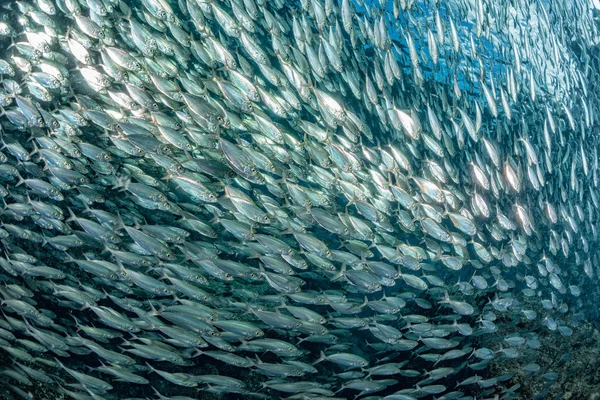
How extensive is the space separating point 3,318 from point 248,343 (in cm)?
357

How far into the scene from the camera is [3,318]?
21.3ft

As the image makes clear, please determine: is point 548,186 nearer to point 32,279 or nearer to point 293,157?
point 293,157

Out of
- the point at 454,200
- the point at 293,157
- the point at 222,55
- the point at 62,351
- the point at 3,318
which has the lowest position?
the point at 62,351

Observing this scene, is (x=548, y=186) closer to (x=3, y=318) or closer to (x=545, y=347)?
(x=545, y=347)

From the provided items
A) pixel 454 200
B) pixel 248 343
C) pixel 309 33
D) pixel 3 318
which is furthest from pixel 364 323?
pixel 3 318

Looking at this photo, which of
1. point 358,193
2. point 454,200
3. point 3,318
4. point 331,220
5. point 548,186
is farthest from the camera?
point 548,186

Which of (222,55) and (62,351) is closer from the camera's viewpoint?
(222,55)

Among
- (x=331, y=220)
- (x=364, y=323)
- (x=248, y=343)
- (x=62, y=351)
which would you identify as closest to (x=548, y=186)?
(x=364, y=323)

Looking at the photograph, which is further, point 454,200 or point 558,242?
point 558,242

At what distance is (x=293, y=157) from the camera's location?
5.55 meters

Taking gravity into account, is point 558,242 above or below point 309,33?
below

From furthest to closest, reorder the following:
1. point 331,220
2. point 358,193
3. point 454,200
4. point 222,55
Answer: point 454,200 < point 358,193 < point 331,220 < point 222,55

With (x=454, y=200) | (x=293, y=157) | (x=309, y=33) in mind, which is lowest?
(x=454, y=200)

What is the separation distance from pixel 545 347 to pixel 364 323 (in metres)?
4.51
